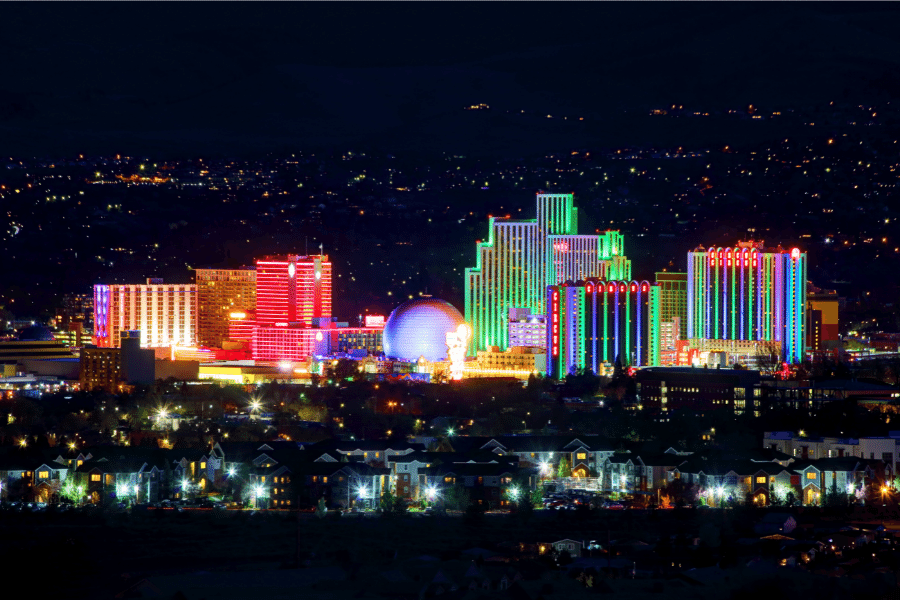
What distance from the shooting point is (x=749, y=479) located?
48.8 metres

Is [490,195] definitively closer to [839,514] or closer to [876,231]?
[876,231]

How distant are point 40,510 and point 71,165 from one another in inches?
2910

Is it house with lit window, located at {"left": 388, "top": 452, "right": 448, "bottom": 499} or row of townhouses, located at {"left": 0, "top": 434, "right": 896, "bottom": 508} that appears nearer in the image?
row of townhouses, located at {"left": 0, "top": 434, "right": 896, "bottom": 508}

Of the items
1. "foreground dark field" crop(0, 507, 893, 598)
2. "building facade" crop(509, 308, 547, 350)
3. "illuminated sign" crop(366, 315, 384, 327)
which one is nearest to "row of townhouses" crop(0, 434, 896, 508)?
"foreground dark field" crop(0, 507, 893, 598)

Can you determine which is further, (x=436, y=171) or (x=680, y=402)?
(x=436, y=171)

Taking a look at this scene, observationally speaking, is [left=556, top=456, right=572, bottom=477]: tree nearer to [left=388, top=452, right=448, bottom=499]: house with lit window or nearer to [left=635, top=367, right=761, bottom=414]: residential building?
[left=388, top=452, right=448, bottom=499]: house with lit window

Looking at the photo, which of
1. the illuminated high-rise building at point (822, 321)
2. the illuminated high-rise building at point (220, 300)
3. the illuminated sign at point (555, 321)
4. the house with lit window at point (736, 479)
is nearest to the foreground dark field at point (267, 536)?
the house with lit window at point (736, 479)

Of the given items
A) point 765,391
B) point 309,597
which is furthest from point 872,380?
point 309,597

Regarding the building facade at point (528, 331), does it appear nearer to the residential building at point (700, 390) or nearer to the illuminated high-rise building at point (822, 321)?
the illuminated high-rise building at point (822, 321)

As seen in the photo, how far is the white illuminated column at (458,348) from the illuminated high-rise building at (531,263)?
13.3ft

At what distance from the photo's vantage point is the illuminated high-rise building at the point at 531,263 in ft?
303

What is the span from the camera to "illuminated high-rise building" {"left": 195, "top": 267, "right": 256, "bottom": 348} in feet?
303

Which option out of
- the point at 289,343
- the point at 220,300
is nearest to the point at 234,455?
the point at 289,343

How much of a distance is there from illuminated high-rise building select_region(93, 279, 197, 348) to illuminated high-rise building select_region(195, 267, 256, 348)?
0.34 meters
